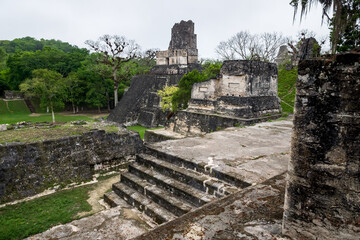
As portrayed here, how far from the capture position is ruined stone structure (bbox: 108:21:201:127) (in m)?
16.9

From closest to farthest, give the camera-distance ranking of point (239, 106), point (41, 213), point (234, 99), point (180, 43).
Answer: point (41, 213) < point (239, 106) < point (234, 99) < point (180, 43)

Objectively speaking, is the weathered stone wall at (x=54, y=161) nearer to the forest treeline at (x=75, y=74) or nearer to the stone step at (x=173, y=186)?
the stone step at (x=173, y=186)

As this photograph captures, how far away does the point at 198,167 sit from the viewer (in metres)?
3.72

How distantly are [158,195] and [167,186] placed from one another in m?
0.21

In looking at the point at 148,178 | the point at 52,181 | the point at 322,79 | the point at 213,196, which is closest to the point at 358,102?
the point at 322,79

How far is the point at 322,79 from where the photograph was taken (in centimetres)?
146

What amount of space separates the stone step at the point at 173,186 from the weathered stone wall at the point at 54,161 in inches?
64.3

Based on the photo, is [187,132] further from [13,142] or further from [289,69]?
[289,69]

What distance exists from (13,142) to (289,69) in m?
14.7

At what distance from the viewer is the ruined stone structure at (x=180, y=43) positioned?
1912 cm

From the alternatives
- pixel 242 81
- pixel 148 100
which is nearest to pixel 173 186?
pixel 242 81

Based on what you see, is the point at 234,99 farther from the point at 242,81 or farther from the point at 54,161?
the point at 54,161

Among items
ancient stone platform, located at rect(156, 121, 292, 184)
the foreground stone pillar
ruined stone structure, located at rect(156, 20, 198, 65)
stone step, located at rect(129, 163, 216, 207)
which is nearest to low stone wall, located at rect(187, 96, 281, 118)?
ancient stone platform, located at rect(156, 121, 292, 184)

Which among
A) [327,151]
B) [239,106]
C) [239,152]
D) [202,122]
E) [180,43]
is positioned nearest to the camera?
[327,151]
